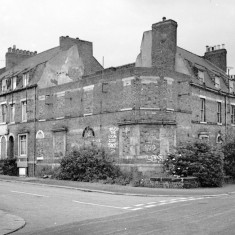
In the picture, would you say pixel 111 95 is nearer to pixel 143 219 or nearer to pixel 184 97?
pixel 184 97

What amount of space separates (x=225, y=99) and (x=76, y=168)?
16769 mm

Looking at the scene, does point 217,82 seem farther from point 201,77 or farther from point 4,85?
point 4,85

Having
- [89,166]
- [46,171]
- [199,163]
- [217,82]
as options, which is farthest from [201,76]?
[46,171]

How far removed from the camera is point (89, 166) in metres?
31.5

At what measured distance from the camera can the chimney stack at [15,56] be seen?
167ft

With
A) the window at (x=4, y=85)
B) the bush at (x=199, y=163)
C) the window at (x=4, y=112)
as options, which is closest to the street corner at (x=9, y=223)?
the bush at (x=199, y=163)

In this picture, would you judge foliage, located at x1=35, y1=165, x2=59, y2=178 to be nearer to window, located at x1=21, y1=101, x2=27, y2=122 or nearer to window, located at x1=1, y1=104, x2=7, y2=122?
window, located at x1=21, y1=101, x2=27, y2=122

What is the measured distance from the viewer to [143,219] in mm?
13250

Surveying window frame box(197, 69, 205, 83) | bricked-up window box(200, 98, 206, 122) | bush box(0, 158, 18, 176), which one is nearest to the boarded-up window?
bush box(0, 158, 18, 176)

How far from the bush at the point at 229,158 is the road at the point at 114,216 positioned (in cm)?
1428

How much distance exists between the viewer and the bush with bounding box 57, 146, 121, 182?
30969mm

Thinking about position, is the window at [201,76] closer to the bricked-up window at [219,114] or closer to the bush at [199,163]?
the bricked-up window at [219,114]

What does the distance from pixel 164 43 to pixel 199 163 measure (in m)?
11.5

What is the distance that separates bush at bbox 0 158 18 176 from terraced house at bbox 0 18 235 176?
0.67 meters
